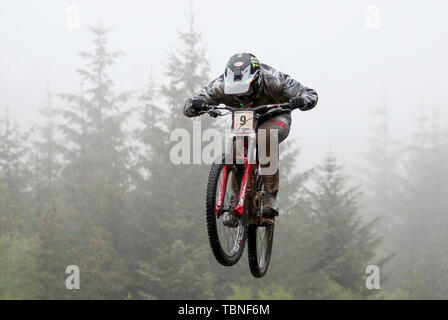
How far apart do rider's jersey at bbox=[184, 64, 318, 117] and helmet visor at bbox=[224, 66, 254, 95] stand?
0.40 metres

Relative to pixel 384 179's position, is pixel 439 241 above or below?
below

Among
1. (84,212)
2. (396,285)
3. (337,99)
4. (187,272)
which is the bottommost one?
(396,285)

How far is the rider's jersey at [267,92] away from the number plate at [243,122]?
1.18 feet

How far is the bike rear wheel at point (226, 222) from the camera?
14.4 feet

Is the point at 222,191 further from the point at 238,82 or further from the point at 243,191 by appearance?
the point at 238,82

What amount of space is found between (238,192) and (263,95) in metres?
1.08

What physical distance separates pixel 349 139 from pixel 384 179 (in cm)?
6646

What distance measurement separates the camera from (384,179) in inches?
2517

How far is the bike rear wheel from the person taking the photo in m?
4.39

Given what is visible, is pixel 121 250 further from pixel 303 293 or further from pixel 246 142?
pixel 246 142

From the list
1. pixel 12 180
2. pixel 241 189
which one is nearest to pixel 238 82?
pixel 241 189

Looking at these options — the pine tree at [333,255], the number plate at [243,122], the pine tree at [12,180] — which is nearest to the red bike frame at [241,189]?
the number plate at [243,122]

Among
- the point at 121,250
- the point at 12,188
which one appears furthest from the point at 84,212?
the point at 12,188
